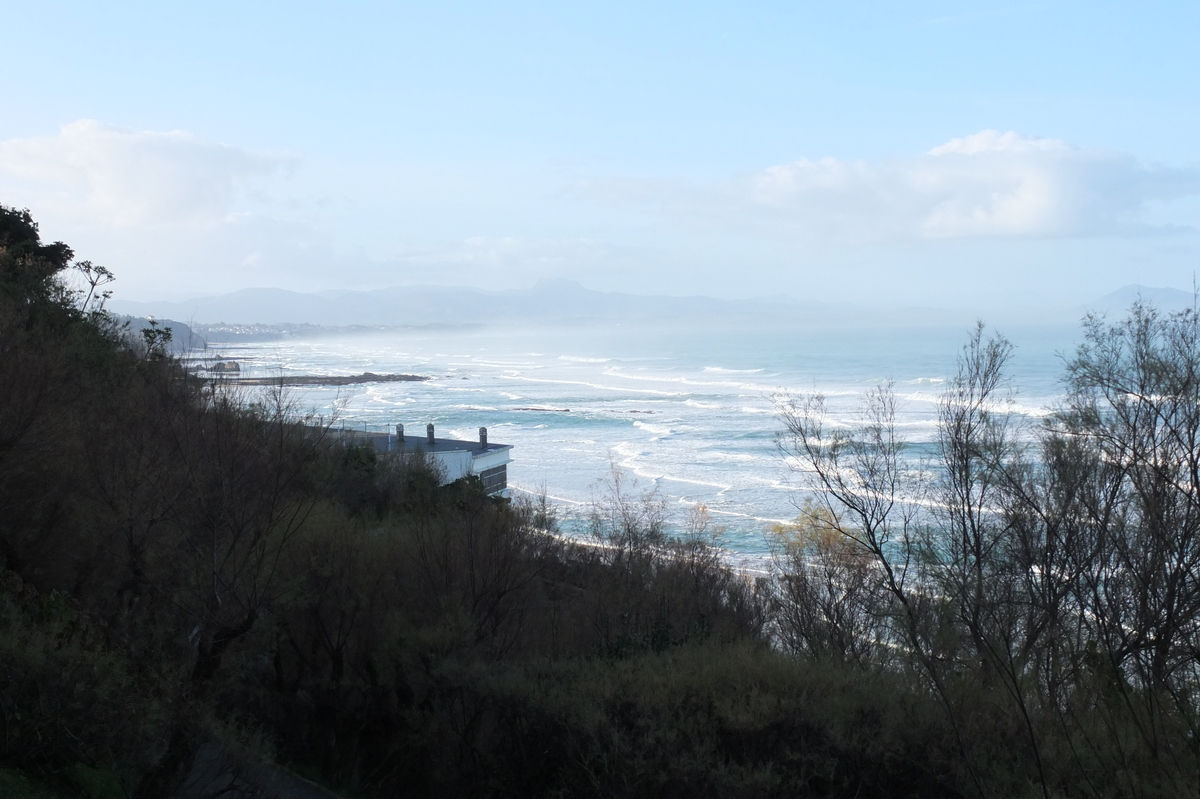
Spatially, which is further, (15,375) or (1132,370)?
(15,375)

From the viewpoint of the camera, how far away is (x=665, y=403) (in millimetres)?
81750

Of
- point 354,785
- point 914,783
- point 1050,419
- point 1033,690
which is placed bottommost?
point 354,785

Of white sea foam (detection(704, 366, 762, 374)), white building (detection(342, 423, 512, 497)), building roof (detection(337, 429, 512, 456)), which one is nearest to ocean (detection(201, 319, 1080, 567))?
white sea foam (detection(704, 366, 762, 374))

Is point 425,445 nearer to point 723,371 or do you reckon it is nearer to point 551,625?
point 551,625

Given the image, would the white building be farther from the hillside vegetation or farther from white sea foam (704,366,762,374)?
white sea foam (704,366,762,374)

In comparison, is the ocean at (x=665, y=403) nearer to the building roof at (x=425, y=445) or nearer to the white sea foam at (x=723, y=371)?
the white sea foam at (x=723, y=371)

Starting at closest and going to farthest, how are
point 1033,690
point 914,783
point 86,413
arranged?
point 1033,690 → point 914,783 → point 86,413

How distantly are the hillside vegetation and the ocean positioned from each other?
11.3ft

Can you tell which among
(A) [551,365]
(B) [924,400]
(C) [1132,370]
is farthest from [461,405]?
(C) [1132,370]

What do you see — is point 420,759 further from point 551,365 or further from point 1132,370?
point 551,365

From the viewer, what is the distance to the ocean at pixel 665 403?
45.7 m

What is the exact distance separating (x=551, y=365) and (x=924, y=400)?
2857 inches

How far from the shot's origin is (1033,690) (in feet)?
33.1

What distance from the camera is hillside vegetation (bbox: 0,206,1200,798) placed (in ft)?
30.0
